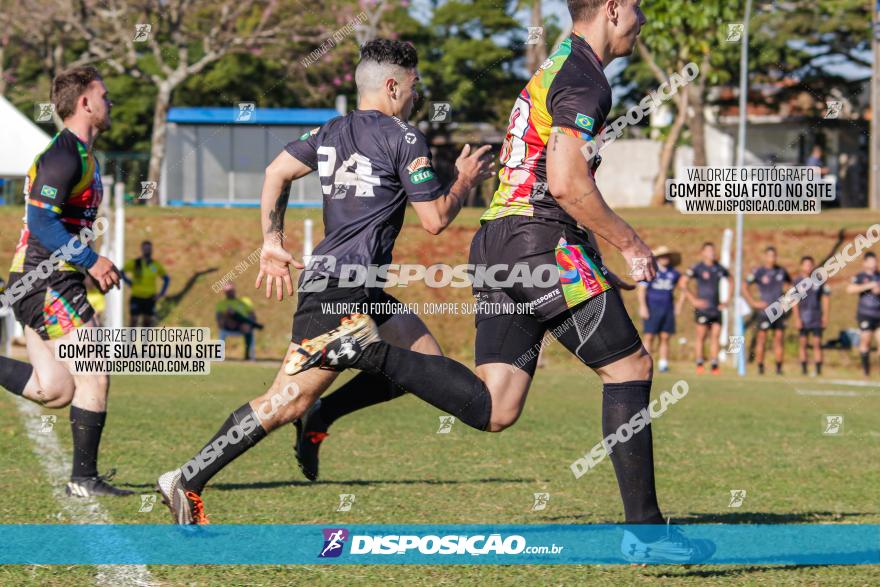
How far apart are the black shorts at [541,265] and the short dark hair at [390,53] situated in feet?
2.98

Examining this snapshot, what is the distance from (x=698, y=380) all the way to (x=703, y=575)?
567 inches

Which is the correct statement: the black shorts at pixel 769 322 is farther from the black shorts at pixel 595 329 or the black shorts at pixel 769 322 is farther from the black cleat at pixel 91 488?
the black shorts at pixel 595 329

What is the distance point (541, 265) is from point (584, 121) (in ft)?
1.93

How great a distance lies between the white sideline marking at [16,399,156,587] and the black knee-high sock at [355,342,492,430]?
45.9 inches

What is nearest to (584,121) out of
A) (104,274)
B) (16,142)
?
(104,274)

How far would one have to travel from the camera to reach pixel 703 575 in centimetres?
467

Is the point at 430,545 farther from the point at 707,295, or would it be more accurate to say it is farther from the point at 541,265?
the point at 707,295

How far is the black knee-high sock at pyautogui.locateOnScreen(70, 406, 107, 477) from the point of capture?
6609 millimetres

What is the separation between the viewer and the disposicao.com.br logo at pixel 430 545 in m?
4.84

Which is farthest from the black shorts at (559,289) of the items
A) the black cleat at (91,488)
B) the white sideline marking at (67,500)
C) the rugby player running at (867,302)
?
the rugby player running at (867,302)

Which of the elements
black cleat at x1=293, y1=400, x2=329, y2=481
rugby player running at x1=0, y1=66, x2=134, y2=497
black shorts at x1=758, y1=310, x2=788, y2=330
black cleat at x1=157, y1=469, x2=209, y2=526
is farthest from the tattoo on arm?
black shorts at x1=758, y1=310, x2=788, y2=330

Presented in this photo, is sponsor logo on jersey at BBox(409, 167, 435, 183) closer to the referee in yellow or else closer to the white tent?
the white tent

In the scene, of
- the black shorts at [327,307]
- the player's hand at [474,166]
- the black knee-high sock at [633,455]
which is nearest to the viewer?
the black knee-high sock at [633,455]

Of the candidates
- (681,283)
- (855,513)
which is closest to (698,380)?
(681,283)
